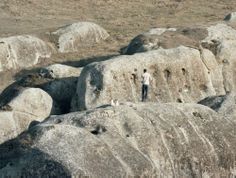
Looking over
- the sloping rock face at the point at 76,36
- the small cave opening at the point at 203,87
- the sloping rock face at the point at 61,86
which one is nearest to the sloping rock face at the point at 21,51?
the sloping rock face at the point at 76,36

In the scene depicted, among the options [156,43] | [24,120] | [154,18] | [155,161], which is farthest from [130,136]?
[154,18]

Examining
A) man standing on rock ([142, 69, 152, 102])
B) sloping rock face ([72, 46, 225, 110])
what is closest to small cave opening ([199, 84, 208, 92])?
sloping rock face ([72, 46, 225, 110])

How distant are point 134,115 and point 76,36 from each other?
31511 mm

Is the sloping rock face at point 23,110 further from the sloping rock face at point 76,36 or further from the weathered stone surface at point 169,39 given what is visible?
the sloping rock face at point 76,36

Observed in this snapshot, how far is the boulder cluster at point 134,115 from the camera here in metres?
23.5

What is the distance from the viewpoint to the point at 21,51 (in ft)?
176

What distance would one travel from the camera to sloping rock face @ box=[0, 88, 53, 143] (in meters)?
34.7

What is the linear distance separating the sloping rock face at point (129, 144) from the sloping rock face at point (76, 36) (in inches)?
1125

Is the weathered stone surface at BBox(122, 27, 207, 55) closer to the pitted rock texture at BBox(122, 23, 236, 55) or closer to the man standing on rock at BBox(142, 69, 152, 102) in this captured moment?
the pitted rock texture at BBox(122, 23, 236, 55)

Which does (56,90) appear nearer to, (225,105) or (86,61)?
(225,105)

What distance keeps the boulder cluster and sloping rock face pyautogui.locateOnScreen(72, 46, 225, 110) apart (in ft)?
0.14

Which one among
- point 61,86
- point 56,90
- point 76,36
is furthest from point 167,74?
point 76,36

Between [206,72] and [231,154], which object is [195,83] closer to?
[206,72]

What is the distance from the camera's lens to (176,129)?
27500 mm
